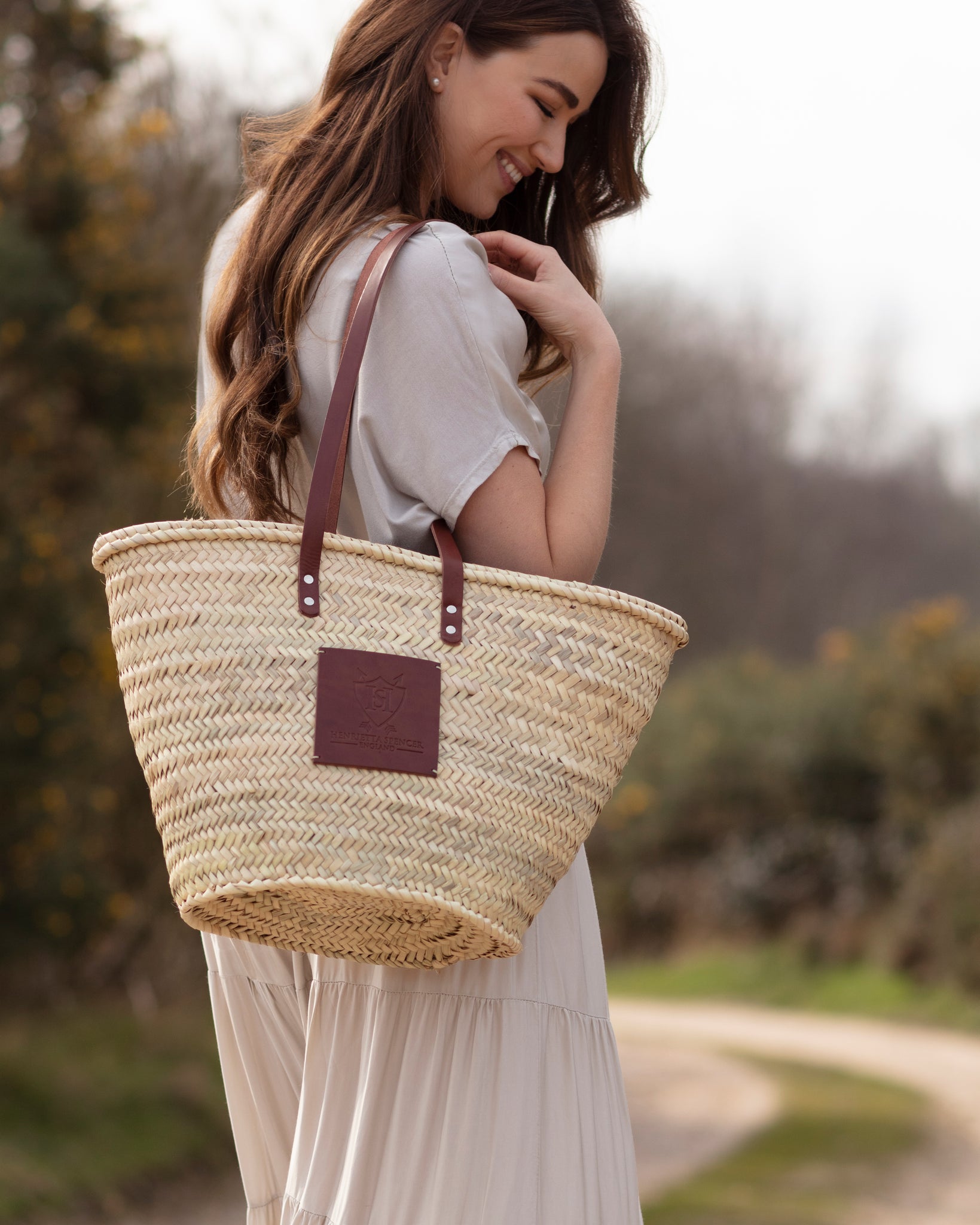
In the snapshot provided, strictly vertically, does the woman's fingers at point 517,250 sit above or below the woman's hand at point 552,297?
above

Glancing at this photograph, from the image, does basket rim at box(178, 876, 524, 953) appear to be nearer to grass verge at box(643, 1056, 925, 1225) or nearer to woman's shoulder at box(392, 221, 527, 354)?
woman's shoulder at box(392, 221, 527, 354)

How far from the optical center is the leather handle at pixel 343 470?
4.05 ft

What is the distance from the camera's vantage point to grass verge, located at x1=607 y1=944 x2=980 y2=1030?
9305mm

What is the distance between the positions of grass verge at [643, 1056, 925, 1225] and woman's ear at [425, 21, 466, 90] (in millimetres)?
4224

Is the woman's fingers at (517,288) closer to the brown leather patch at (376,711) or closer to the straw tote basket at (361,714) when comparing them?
the straw tote basket at (361,714)

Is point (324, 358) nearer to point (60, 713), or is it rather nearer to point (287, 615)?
point (287, 615)

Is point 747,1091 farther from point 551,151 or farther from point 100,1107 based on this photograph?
point 551,151

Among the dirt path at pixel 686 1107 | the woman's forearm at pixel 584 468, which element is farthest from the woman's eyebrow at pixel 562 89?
the dirt path at pixel 686 1107

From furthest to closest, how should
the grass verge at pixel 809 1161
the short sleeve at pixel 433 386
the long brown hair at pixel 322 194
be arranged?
1. the grass verge at pixel 809 1161
2. the long brown hair at pixel 322 194
3. the short sleeve at pixel 433 386

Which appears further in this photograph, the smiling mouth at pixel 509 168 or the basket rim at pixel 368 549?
the smiling mouth at pixel 509 168

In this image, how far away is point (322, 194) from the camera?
1.46 meters

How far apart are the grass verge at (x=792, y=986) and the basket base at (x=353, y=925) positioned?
827 cm

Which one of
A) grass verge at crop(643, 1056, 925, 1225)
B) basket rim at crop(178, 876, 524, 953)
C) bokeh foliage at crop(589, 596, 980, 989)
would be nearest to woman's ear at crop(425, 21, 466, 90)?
basket rim at crop(178, 876, 524, 953)

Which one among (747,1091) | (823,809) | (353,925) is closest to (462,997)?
(353,925)
